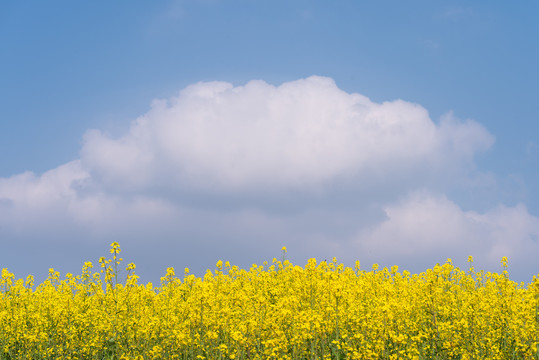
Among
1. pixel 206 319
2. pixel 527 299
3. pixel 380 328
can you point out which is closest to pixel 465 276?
pixel 527 299

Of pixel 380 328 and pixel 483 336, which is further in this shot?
pixel 483 336

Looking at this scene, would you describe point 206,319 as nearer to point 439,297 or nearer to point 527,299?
point 439,297

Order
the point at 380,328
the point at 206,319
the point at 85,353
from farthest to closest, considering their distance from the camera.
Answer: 1. the point at 85,353
2. the point at 206,319
3. the point at 380,328

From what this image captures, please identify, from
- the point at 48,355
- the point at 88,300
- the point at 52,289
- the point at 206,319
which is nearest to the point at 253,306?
the point at 206,319

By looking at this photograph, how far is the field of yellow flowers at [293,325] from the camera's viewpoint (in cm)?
1009

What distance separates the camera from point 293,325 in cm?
1031

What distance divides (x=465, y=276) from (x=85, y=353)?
11.8 metres

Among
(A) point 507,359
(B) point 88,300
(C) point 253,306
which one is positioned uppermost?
(B) point 88,300

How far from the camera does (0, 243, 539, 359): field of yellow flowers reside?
10094 millimetres

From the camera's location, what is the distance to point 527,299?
12.1 meters

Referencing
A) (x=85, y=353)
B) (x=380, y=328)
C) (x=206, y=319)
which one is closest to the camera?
(x=380, y=328)

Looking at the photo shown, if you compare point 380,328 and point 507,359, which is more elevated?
point 380,328

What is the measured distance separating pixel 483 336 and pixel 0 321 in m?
11.4

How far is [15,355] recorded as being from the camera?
13.0 m
